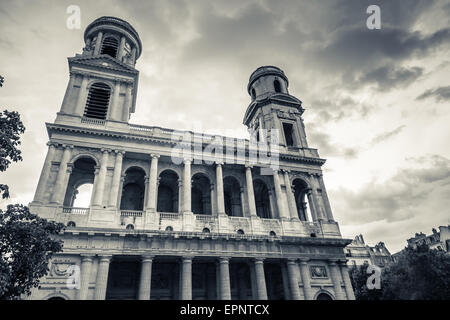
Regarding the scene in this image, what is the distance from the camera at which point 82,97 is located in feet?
82.3

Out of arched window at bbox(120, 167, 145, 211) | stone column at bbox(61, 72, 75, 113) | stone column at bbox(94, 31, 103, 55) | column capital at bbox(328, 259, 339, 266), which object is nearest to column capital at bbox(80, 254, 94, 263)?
arched window at bbox(120, 167, 145, 211)

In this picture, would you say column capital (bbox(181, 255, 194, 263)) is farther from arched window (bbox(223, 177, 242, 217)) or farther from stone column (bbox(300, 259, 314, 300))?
stone column (bbox(300, 259, 314, 300))

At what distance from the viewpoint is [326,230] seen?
2512 cm

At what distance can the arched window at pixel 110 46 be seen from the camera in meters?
30.5

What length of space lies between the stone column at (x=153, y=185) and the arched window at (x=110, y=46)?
1413 centimetres

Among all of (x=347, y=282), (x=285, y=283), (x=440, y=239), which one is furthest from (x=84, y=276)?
(x=440, y=239)

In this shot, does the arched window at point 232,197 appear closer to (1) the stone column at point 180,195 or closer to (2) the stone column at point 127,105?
(1) the stone column at point 180,195

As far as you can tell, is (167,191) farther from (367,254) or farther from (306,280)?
(367,254)

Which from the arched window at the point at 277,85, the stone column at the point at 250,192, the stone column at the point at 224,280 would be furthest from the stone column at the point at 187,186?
the arched window at the point at 277,85

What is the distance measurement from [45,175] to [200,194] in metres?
12.1

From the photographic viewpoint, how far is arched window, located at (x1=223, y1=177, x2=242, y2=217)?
84.9ft

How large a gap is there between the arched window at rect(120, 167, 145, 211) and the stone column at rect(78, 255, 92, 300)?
633 centimetres

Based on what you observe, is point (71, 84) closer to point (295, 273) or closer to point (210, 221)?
point (210, 221)
